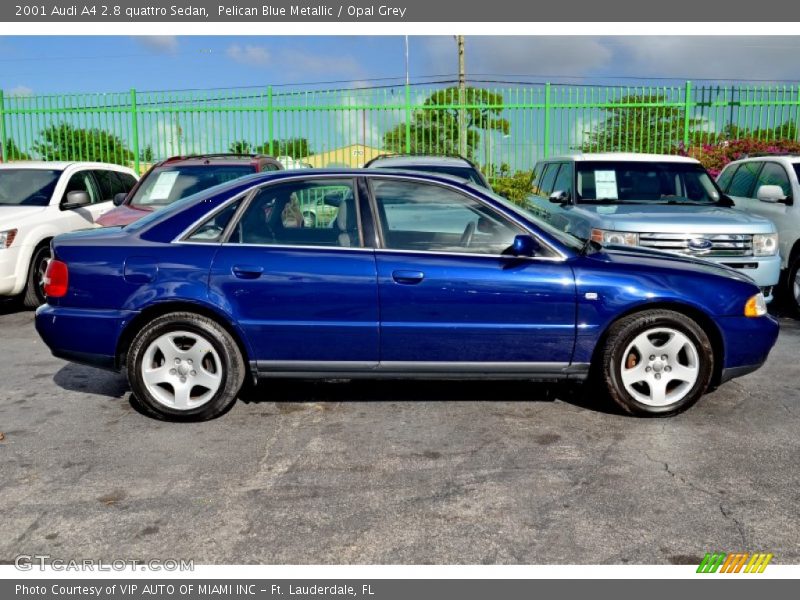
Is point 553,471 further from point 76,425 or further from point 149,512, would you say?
point 76,425

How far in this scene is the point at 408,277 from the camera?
5012 millimetres

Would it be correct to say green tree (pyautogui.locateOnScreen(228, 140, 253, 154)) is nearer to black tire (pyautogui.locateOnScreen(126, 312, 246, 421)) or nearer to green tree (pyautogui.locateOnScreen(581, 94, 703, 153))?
green tree (pyautogui.locateOnScreen(581, 94, 703, 153))

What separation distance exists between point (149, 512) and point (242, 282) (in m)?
1.65

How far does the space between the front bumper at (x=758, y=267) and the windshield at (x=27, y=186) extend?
7569 mm

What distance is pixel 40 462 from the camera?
14.8ft

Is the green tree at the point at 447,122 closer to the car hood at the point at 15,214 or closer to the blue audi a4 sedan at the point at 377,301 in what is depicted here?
the car hood at the point at 15,214

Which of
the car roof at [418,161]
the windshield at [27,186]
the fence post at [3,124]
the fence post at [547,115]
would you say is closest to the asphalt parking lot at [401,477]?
the windshield at [27,186]

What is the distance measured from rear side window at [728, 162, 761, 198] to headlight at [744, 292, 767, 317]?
560 centimetres

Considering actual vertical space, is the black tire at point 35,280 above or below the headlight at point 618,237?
below

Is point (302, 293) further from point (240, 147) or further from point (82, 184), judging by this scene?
point (240, 147)

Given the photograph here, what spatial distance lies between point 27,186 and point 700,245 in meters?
7.77

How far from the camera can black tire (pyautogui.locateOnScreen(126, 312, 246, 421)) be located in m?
5.09

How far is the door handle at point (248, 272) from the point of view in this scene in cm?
504

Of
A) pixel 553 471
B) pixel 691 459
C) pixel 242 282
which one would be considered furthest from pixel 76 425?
pixel 691 459
